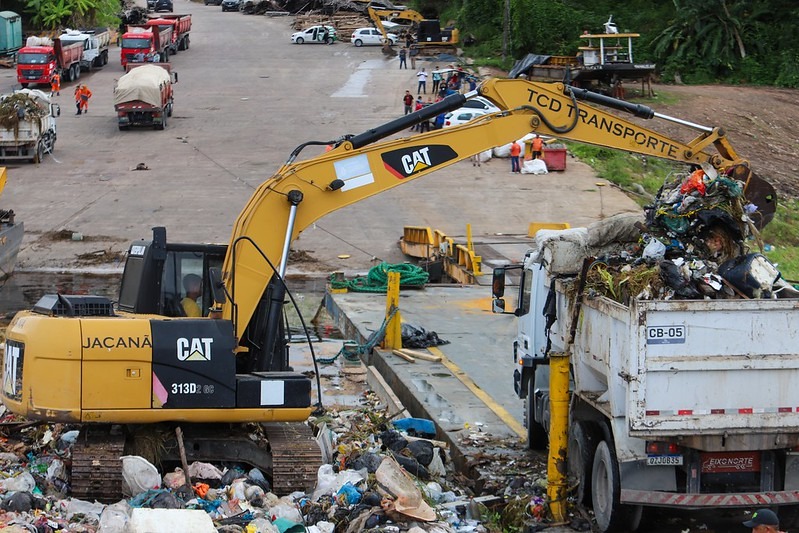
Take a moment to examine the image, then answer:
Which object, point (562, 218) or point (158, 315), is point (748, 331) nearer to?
point (158, 315)

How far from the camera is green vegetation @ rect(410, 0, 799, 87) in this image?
54.4m

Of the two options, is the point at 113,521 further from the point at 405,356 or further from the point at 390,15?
the point at 390,15

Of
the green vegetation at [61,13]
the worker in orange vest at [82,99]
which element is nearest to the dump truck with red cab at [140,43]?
the worker in orange vest at [82,99]

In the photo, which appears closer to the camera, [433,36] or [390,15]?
[433,36]

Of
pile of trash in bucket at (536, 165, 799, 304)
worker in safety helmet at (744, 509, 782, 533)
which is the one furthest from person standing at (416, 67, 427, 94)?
worker in safety helmet at (744, 509, 782, 533)

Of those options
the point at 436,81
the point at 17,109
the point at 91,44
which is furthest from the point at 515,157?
the point at 91,44

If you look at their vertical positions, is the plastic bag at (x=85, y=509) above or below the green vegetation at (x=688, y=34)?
below

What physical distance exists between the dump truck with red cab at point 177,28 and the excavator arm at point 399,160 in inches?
1993

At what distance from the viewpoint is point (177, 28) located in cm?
6450

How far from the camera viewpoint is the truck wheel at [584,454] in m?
11.4

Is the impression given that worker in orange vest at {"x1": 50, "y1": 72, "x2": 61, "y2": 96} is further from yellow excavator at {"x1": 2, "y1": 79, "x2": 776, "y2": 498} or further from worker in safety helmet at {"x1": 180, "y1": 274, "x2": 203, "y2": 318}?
worker in safety helmet at {"x1": 180, "y1": 274, "x2": 203, "y2": 318}

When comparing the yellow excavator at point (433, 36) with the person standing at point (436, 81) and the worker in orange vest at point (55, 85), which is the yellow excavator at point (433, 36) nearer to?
the person standing at point (436, 81)

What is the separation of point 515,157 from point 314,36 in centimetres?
3175

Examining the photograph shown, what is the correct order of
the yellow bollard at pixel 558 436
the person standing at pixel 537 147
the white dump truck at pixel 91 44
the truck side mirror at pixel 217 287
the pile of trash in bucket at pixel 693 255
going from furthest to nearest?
1. the white dump truck at pixel 91 44
2. the person standing at pixel 537 147
3. the truck side mirror at pixel 217 287
4. the yellow bollard at pixel 558 436
5. the pile of trash in bucket at pixel 693 255
